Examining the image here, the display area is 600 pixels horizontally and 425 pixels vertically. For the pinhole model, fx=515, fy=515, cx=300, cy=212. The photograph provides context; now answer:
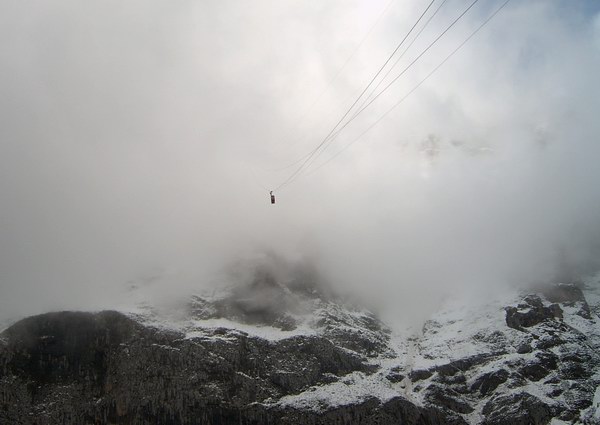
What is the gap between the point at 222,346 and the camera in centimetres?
19312

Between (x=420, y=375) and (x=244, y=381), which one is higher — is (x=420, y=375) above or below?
below

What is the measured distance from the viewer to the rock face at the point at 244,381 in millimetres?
169750

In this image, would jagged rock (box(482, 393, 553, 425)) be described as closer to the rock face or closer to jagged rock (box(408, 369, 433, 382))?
the rock face

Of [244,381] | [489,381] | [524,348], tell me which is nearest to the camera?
[244,381]

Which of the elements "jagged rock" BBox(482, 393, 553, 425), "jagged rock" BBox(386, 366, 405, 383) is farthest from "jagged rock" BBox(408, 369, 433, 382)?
"jagged rock" BBox(482, 393, 553, 425)

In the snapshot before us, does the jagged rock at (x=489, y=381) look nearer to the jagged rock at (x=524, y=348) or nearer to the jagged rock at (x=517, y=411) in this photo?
the jagged rock at (x=517, y=411)

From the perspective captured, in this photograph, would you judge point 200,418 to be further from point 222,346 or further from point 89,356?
point 89,356

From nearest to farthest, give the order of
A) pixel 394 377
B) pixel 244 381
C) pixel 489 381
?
pixel 244 381
pixel 489 381
pixel 394 377

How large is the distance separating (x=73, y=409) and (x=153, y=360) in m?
28.8

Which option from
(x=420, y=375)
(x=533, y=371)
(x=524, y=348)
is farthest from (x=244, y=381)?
(x=524, y=348)

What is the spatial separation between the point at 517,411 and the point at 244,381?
3622 inches

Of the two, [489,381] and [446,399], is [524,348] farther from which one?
[446,399]

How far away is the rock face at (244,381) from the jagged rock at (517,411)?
352 millimetres

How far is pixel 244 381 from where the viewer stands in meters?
182
